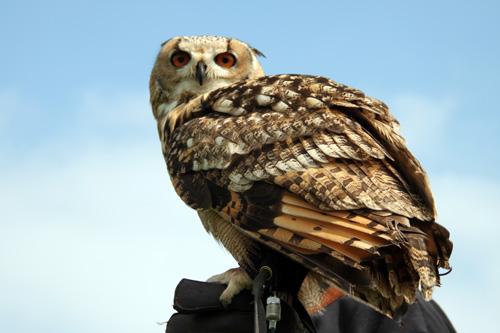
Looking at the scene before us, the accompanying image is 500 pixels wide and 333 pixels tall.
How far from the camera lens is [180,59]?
12.8 ft

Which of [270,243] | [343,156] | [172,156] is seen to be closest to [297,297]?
[270,243]

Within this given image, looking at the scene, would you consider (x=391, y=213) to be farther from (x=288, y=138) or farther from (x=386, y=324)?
(x=386, y=324)

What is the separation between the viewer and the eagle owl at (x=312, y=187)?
2359 millimetres

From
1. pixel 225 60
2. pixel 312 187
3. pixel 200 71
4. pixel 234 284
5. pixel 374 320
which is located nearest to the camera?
pixel 312 187

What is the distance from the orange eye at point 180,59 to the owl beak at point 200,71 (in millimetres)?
164

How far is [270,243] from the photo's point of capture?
246 cm

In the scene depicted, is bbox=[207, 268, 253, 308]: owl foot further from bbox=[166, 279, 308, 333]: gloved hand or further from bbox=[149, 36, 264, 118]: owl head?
bbox=[149, 36, 264, 118]: owl head

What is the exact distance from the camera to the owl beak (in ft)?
12.0

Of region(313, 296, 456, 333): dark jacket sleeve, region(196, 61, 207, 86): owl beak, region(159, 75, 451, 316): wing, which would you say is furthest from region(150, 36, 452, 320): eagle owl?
region(313, 296, 456, 333): dark jacket sleeve

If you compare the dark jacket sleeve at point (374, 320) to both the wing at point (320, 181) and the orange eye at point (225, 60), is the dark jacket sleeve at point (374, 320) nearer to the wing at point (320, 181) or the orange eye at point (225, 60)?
the wing at point (320, 181)

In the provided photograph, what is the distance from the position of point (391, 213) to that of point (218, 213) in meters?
0.79

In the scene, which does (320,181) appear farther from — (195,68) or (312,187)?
(195,68)

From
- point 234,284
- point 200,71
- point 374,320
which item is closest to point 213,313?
point 234,284

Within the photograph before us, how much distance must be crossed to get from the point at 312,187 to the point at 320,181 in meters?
0.05
